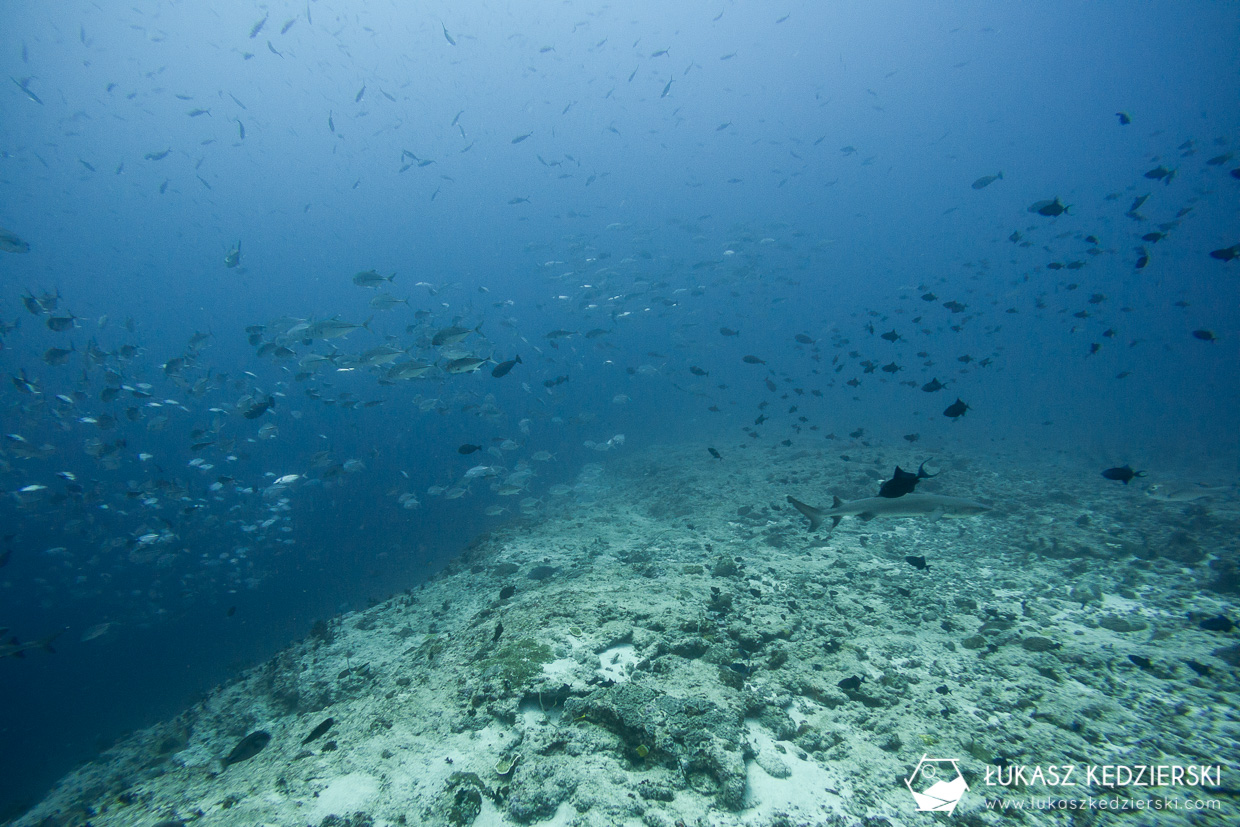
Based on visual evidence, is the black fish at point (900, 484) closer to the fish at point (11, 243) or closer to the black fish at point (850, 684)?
the black fish at point (850, 684)

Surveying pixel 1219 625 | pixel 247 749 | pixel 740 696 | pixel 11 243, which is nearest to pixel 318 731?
pixel 247 749

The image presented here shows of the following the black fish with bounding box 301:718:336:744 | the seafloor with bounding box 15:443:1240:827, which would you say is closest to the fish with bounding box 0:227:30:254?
the seafloor with bounding box 15:443:1240:827

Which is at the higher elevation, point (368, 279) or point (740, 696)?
point (368, 279)

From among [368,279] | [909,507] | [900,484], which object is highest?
[368,279]

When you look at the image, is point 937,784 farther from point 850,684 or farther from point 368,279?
point 368,279

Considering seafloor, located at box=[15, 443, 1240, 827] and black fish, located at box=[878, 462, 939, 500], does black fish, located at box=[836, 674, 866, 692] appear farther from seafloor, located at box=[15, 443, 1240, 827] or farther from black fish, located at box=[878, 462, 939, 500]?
black fish, located at box=[878, 462, 939, 500]

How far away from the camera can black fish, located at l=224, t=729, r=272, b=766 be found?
17.3 ft

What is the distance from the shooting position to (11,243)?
1161 centimetres

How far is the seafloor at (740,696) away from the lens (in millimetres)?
3576

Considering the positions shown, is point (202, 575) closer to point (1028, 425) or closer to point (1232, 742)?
point (1232, 742)

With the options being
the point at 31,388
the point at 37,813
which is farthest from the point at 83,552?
the point at 37,813

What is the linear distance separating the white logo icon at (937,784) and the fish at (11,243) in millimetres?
20482

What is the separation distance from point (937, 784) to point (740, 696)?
1671 mm

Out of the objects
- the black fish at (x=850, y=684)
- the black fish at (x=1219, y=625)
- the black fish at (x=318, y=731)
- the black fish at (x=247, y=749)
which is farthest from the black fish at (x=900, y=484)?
the black fish at (x=247, y=749)
